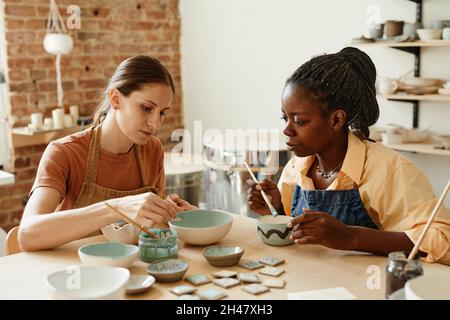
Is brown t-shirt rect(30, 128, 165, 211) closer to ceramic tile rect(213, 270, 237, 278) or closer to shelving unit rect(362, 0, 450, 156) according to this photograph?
ceramic tile rect(213, 270, 237, 278)

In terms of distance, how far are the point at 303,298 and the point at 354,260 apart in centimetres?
31

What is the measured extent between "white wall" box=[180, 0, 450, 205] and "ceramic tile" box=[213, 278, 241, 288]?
100 inches

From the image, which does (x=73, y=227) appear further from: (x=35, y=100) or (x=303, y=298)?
(x=35, y=100)

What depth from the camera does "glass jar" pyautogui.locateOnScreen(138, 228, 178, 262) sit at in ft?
5.38

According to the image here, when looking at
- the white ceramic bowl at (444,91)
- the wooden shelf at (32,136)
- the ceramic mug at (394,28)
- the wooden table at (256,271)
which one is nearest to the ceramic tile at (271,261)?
the wooden table at (256,271)

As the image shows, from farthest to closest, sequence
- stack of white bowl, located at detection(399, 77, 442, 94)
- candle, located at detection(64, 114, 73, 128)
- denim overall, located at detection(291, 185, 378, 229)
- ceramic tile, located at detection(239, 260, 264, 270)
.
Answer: candle, located at detection(64, 114, 73, 128) < stack of white bowl, located at detection(399, 77, 442, 94) < denim overall, located at detection(291, 185, 378, 229) < ceramic tile, located at detection(239, 260, 264, 270)

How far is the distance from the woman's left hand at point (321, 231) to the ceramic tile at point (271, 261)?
7 cm

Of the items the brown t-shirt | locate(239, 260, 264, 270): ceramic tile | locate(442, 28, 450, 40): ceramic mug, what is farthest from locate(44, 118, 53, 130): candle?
locate(239, 260, 264, 270): ceramic tile

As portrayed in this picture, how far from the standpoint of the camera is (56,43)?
398 cm

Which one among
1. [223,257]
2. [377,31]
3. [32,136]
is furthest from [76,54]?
[223,257]

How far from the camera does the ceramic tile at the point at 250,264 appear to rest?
1565 millimetres

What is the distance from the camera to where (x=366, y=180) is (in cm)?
177

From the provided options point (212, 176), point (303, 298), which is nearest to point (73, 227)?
point (303, 298)

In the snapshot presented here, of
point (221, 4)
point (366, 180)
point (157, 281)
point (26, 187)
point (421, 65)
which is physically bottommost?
point (26, 187)
